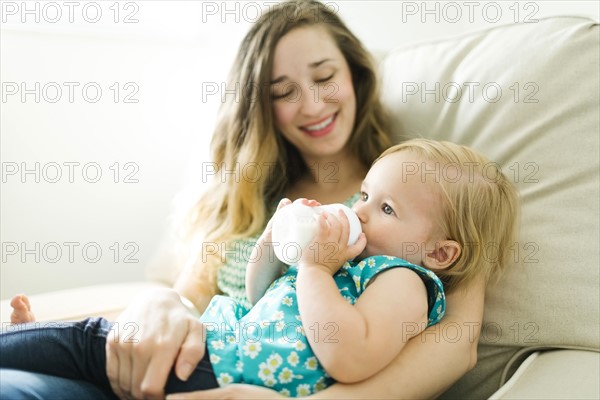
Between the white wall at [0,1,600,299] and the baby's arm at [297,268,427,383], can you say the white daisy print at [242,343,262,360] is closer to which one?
the baby's arm at [297,268,427,383]

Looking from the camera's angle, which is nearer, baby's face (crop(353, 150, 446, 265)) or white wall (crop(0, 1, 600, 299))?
baby's face (crop(353, 150, 446, 265))

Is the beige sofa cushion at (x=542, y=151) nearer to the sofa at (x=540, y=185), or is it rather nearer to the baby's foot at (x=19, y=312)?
the sofa at (x=540, y=185)

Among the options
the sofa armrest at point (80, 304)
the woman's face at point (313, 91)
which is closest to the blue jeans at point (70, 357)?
the sofa armrest at point (80, 304)

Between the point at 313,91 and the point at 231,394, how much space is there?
2.31 ft

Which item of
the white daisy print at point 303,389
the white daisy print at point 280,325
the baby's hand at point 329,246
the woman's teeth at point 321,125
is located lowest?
the white daisy print at point 303,389

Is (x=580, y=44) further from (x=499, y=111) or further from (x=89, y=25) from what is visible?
(x=89, y=25)

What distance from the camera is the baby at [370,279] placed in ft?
2.91

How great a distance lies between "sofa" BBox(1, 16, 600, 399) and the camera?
968mm

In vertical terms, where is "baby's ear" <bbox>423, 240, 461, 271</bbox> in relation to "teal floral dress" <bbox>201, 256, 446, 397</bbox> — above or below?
Answer: above

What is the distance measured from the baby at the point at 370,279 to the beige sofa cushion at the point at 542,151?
0.06m

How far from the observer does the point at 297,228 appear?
0.96 m

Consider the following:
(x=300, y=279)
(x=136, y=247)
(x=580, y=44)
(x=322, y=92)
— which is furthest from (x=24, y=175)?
(x=580, y=44)

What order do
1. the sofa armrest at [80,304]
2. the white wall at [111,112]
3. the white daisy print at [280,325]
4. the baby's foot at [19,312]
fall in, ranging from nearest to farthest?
the white daisy print at [280,325] → the baby's foot at [19,312] → the sofa armrest at [80,304] → the white wall at [111,112]

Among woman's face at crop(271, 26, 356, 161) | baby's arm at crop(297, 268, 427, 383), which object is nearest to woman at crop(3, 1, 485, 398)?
woman's face at crop(271, 26, 356, 161)
